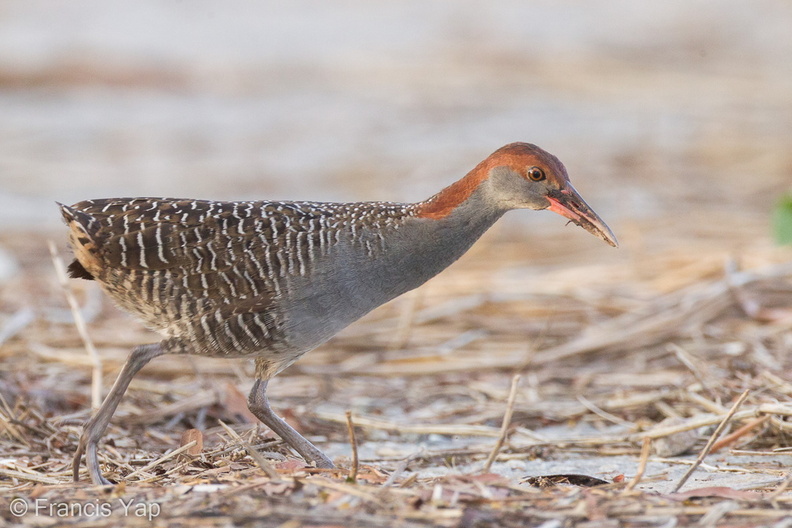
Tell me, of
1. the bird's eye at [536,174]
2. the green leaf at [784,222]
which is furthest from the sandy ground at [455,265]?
the bird's eye at [536,174]

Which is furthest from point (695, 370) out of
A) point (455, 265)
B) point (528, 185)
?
point (455, 265)

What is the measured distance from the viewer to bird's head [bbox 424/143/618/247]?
442cm

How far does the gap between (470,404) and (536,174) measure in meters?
1.69

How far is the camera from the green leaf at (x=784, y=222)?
5438mm

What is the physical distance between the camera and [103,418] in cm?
423

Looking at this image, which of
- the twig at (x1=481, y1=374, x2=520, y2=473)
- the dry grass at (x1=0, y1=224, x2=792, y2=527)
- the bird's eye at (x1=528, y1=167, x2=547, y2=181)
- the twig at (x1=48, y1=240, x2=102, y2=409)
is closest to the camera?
the dry grass at (x1=0, y1=224, x2=792, y2=527)

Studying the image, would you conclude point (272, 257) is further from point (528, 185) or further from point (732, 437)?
point (732, 437)

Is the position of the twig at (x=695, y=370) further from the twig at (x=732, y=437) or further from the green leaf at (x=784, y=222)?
the green leaf at (x=784, y=222)

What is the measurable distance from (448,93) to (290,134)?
265 centimetres

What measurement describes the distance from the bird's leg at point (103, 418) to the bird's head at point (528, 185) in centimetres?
142

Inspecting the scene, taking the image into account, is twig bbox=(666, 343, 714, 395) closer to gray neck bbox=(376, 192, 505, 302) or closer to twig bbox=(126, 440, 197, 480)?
gray neck bbox=(376, 192, 505, 302)

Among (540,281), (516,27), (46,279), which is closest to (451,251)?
(540,281)

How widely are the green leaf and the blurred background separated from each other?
9.88 feet

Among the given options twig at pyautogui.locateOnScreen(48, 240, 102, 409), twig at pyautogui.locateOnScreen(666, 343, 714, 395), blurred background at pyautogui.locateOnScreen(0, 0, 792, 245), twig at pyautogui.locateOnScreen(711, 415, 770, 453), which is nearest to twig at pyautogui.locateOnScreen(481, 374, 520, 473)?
twig at pyautogui.locateOnScreen(711, 415, 770, 453)
